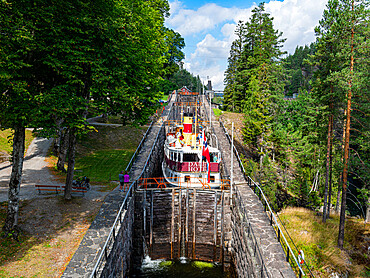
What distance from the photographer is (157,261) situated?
17781 millimetres

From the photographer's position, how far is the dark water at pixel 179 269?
53.1ft

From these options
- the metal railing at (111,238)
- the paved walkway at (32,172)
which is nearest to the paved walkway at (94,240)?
the metal railing at (111,238)

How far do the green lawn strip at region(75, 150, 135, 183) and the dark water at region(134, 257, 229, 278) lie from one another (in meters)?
8.17

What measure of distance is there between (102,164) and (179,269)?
43.9 feet

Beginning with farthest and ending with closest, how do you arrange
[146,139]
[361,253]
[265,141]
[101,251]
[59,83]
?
1. [265,141]
2. [146,139]
3. [361,253]
4. [59,83]
5. [101,251]

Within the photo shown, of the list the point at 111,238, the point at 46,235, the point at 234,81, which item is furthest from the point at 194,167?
the point at 234,81

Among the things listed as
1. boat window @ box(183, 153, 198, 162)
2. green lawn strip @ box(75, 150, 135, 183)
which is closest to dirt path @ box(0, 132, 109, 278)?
green lawn strip @ box(75, 150, 135, 183)

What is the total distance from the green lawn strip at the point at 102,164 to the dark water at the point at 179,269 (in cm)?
817

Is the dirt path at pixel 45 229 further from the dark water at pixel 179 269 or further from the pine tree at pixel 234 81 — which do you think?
the pine tree at pixel 234 81

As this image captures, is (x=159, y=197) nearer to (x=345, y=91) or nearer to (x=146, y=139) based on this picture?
(x=146, y=139)

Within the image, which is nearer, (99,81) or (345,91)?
(99,81)

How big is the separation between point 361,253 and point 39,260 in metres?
19.5

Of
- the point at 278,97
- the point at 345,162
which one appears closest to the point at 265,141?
the point at 278,97

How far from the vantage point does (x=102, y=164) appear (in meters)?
25.1
